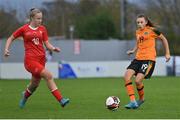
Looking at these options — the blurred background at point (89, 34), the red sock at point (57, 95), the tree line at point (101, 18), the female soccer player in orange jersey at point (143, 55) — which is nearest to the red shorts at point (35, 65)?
the red sock at point (57, 95)

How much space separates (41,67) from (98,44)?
40697mm

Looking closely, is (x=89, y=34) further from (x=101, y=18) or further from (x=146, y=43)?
(x=146, y=43)

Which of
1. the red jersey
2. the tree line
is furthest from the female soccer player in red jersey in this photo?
the tree line

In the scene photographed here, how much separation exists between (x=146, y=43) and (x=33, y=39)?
96.7 inches

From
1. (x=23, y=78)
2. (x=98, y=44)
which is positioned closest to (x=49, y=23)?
(x=98, y=44)

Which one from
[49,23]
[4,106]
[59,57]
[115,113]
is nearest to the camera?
[115,113]

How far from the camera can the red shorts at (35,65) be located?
13438mm

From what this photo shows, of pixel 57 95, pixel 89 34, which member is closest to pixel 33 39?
pixel 57 95

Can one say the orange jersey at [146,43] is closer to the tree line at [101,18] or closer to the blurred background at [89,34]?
the blurred background at [89,34]

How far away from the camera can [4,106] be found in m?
14.8

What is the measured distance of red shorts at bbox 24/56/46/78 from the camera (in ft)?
44.1

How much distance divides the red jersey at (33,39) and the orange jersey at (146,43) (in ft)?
6.82

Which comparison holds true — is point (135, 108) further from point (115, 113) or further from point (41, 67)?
point (41, 67)

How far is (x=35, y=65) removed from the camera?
530 inches
